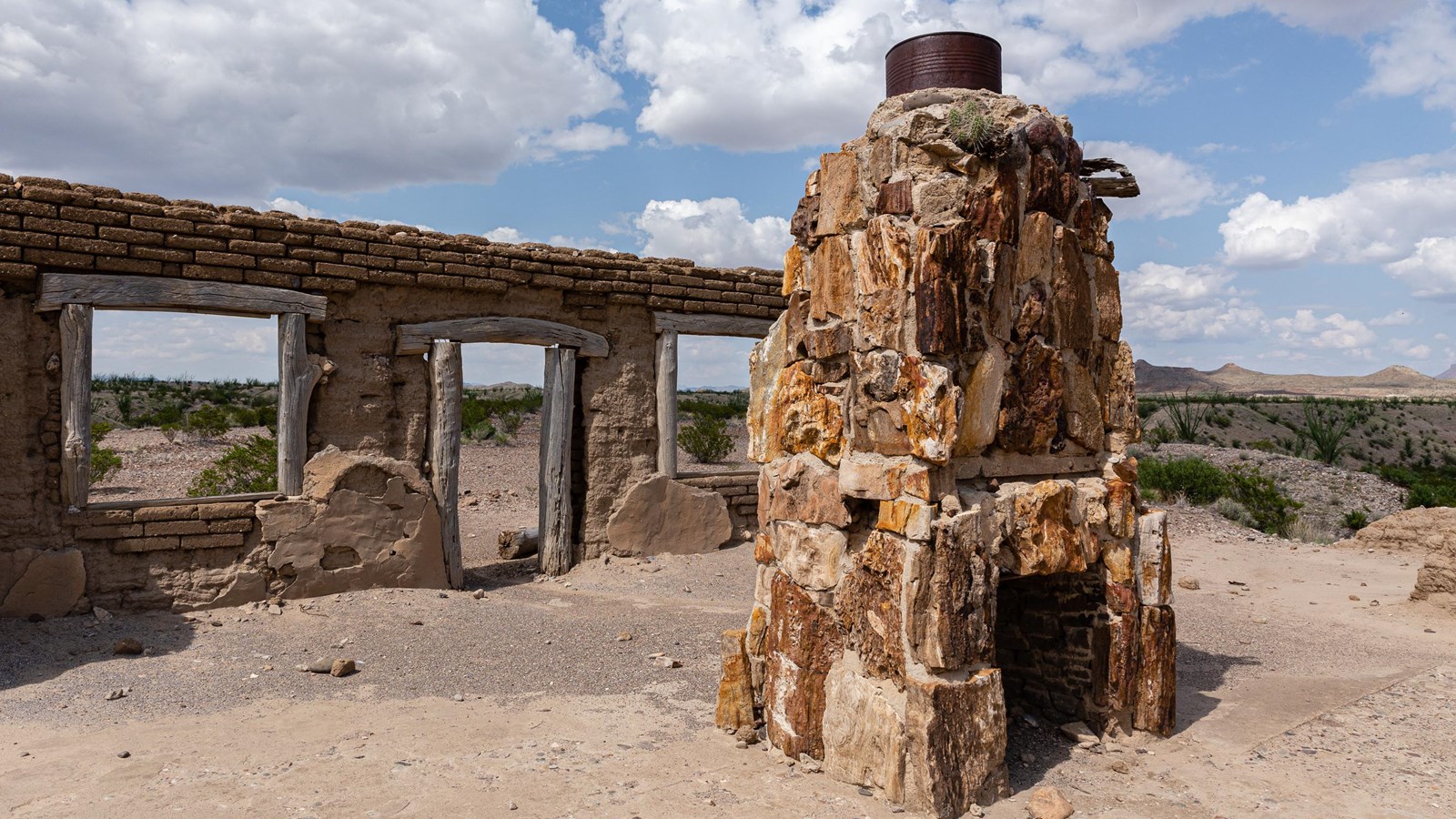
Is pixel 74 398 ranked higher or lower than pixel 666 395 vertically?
lower

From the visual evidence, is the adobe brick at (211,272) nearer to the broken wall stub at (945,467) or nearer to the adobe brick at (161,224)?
the adobe brick at (161,224)

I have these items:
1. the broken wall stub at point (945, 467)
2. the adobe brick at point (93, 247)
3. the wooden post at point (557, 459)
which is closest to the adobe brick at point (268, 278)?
the adobe brick at point (93, 247)

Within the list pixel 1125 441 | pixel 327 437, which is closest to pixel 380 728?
pixel 327 437

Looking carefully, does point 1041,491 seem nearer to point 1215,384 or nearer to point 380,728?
point 380,728

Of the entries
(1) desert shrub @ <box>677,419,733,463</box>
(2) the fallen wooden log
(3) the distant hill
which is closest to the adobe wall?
(2) the fallen wooden log

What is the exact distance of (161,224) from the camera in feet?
22.1

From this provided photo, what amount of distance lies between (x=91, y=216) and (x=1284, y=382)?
88899 mm

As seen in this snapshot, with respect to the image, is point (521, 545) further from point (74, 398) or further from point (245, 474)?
point (74, 398)

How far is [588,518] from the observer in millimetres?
8680

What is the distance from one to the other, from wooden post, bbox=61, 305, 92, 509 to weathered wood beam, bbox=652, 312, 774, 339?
4568 millimetres

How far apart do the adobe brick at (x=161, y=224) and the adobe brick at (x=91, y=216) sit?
0.29 feet

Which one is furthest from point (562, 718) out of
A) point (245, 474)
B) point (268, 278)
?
point (245, 474)

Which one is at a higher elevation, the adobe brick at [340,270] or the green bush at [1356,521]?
the adobe brick at [340,270]

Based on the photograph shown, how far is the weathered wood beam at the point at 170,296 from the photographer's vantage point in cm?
648
